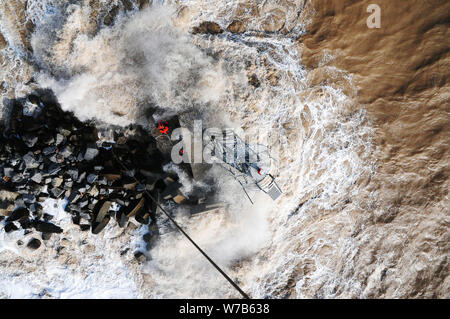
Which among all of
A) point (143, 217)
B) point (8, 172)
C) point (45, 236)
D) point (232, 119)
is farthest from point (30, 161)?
point (232, 119)

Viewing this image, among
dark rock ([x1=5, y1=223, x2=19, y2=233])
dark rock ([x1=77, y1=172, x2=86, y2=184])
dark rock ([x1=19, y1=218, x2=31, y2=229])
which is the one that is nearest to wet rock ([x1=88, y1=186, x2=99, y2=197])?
dark rock ([x1=77, y1=172, x2=86, y2=184])

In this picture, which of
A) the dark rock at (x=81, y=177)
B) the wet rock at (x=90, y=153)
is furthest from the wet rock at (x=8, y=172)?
the wet rock at (x=90, y=153)

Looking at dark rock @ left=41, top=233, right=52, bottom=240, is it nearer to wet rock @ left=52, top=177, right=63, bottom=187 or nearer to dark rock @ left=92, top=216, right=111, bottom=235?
dark rock @ left=92, top=216, right=111, bottom=235

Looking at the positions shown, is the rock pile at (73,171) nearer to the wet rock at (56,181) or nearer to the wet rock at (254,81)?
the wet rock at (56,181)

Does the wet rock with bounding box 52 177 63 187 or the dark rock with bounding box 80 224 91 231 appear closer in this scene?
the wet rock with bounding box 52 177 63 187

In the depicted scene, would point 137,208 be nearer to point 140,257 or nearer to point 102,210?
point 102,210

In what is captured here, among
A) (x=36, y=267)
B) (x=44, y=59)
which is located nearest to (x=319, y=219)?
(x=36, y=267)

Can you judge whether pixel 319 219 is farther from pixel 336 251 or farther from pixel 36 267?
pixel 36 267
